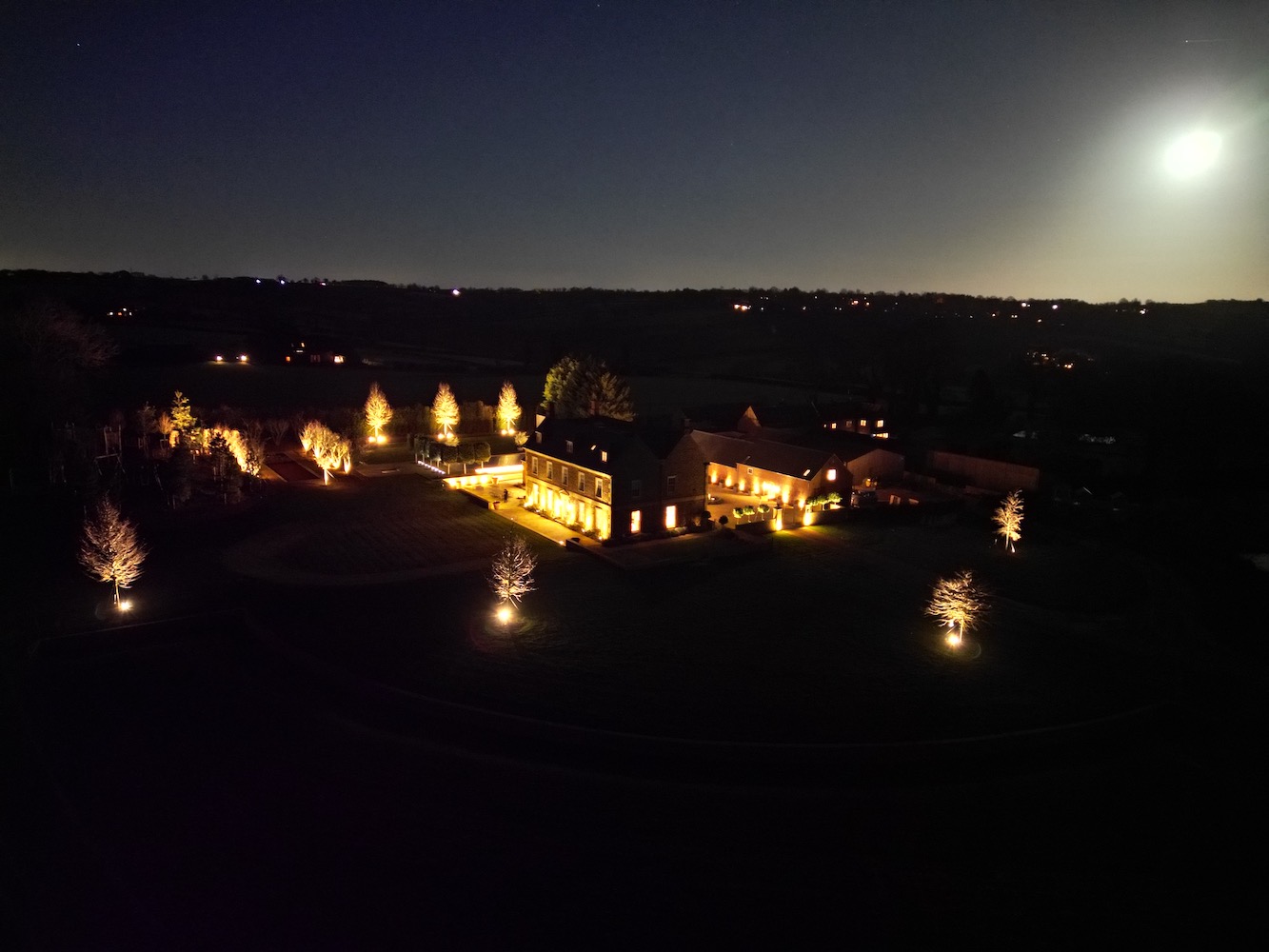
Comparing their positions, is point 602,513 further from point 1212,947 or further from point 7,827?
point 1212,947

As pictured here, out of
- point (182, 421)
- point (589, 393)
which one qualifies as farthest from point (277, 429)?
point (589, 393)

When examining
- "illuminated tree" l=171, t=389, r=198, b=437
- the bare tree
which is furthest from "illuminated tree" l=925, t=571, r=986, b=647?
"illuminated tree" l=171, t=389, r=198, b=437

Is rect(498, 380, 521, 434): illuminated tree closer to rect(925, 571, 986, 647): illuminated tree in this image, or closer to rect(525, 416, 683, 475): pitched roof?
rect(525, 416, 683, 475): pitched roof

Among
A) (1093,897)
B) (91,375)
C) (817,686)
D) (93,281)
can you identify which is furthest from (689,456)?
(93,281)

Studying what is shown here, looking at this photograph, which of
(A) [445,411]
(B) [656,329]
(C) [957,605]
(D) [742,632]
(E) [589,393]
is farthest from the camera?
(B) [656,329]

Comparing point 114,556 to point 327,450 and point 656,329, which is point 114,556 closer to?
point 327,450

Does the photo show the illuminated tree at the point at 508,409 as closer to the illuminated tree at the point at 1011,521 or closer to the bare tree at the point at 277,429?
the bare tree at the point at 277,429
